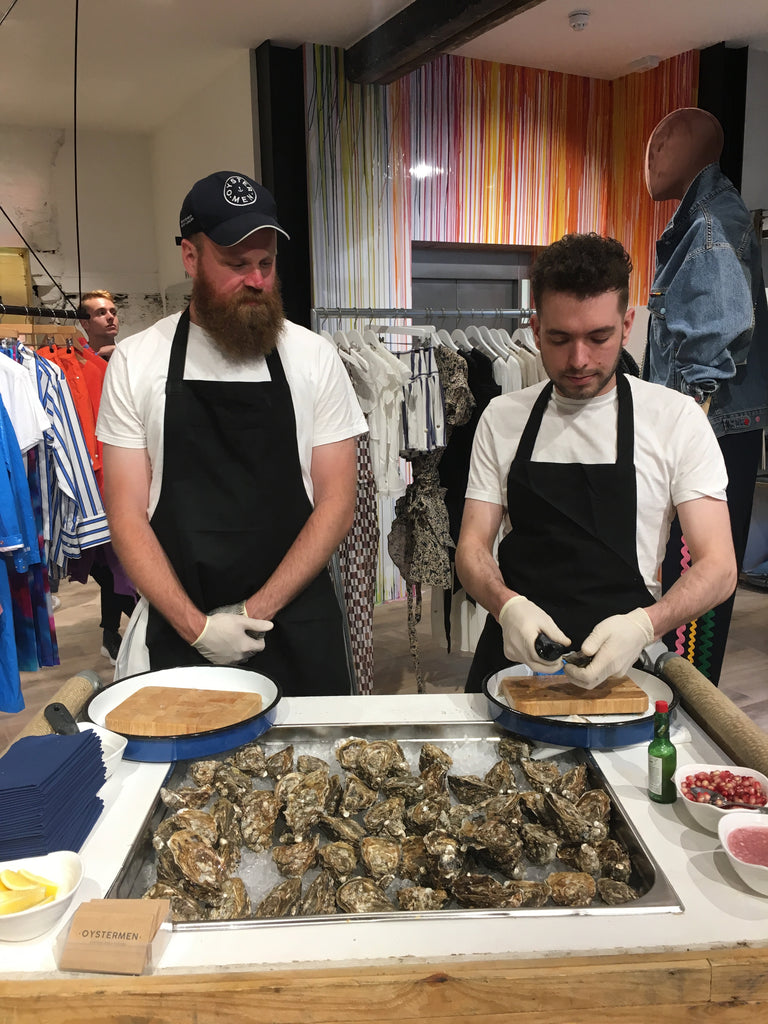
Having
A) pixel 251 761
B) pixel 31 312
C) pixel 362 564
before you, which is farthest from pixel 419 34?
pixel 251 761

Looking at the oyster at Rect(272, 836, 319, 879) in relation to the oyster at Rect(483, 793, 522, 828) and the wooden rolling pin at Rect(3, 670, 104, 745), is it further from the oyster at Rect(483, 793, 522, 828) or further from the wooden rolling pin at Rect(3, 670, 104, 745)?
the wooden rolling pin at Rect(3, 670, 104, 745)

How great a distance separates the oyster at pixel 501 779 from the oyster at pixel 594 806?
0.11 meters

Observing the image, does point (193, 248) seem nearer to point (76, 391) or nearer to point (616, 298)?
point (616, 298)

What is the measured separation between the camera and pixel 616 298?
1785 mm

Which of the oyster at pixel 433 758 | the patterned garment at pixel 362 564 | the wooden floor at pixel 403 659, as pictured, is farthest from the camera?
the wooden floor at pixel 403 659

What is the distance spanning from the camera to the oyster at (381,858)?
1104 millimetres

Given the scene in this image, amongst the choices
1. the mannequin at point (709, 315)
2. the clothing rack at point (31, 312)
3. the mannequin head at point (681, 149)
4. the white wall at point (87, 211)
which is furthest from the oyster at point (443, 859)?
the white wall at point (87, 211)

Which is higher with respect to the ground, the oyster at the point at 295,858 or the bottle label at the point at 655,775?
the bottle label at the point at 655,775

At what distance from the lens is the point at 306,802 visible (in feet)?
4.03

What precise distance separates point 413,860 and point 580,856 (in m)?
0.23

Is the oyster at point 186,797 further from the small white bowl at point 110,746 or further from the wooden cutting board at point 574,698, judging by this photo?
the wooden cutting board at point 574,698

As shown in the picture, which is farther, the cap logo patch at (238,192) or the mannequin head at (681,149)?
the mannequin head at (681,149)

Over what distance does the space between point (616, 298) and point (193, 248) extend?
1.00 meters

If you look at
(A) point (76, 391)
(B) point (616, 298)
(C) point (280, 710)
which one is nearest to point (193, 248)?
(B) point (616, 298)
